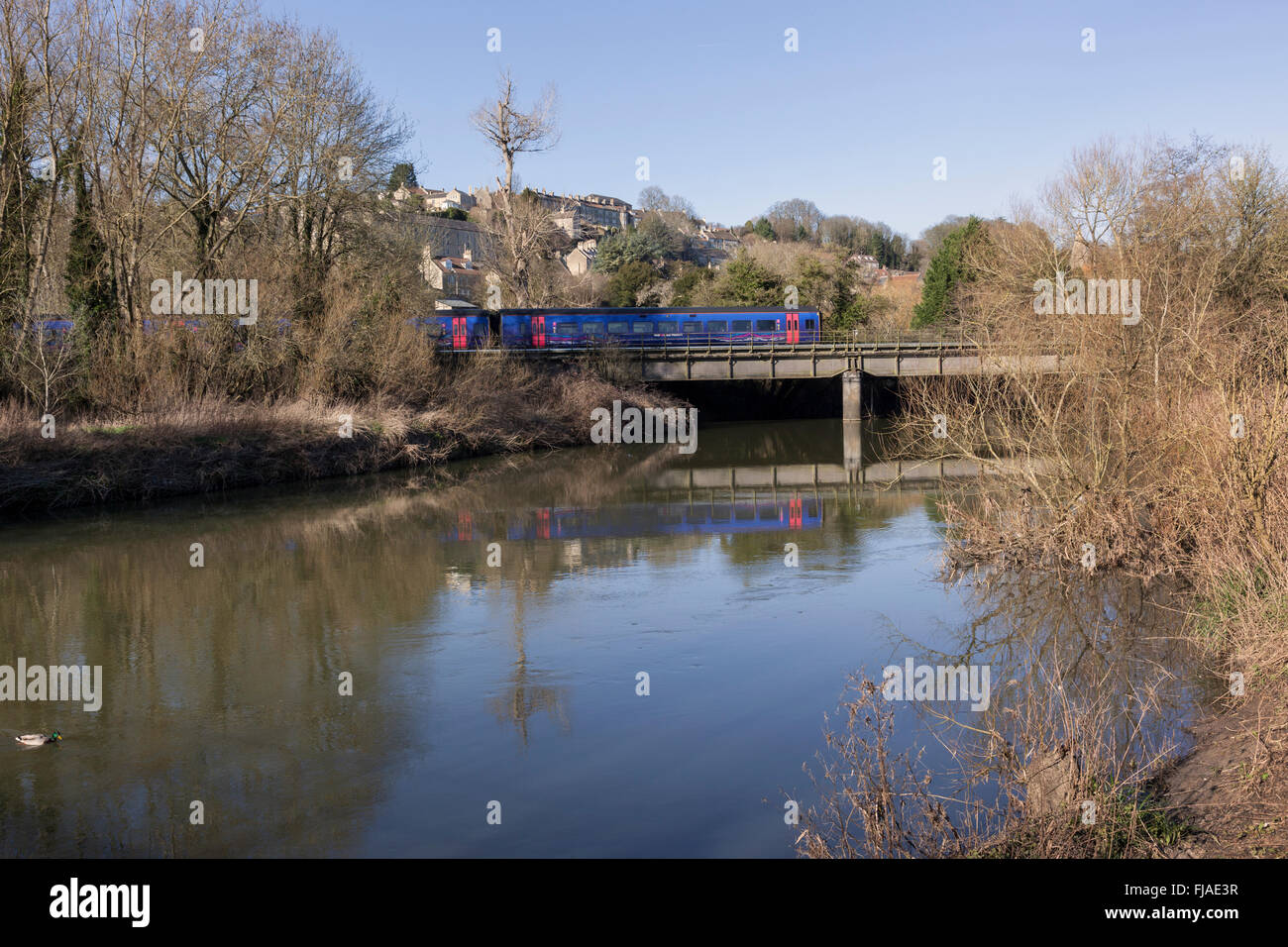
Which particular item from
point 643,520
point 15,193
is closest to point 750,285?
point 643,520

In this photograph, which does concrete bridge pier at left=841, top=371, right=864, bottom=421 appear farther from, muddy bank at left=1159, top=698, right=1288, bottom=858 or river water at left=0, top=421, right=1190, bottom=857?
muddy bank at left=1159, top=698, right=1288, bottom=858

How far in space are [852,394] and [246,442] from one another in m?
26.1

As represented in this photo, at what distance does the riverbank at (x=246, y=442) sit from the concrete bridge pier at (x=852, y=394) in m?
13.0

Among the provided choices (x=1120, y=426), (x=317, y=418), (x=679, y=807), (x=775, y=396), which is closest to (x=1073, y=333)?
(x=1120, y=426)

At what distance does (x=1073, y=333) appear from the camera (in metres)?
14.3

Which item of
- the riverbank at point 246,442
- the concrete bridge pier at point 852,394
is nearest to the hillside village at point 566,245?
the riverbank at point 246,442

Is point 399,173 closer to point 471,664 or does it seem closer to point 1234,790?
point 471,664

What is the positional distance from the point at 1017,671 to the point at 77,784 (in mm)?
8532

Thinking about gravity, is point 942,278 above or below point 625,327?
above

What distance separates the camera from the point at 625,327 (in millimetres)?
47375

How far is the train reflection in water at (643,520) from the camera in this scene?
1986 centimetres

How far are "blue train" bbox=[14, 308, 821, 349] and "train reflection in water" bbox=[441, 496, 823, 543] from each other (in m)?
18.8

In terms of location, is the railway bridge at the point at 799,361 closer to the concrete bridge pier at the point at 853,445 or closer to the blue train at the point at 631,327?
the concrete bridge pier at the point at 853,445
